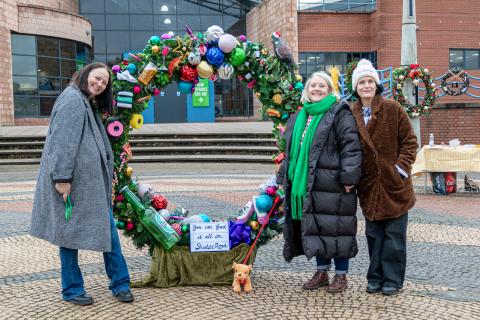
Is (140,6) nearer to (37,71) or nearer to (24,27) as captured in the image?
(24,27)

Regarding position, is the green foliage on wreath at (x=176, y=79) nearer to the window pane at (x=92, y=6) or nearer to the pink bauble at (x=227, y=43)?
the pink bauble at (x=227, y=43)

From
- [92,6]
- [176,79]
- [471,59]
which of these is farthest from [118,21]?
[176,79]

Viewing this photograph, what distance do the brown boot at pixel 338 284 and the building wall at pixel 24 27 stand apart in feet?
73.3

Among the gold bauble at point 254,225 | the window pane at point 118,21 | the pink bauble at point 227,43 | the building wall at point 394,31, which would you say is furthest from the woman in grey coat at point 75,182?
the window pane at point 118,21

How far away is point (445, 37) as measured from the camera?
1098 inches

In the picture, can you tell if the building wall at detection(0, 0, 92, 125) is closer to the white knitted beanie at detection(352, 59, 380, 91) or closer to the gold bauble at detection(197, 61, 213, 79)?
the gold bauble at detection(197, 61, 213, 79)

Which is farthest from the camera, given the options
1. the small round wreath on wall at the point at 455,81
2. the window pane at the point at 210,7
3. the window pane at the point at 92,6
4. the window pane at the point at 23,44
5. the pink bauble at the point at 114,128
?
the window pane at the point at 210,7

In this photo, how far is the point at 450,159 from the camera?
10.6 m

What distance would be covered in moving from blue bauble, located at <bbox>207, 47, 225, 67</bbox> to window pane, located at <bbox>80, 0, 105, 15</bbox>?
94.3 feet

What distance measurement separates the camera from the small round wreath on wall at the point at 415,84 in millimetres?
13805

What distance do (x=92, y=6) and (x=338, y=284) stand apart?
30433 millimetres

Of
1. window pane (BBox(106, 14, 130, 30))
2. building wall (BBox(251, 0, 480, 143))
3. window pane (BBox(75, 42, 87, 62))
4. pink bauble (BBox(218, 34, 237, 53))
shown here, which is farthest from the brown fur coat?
window pane (BBox(106, 14, 130, 30))

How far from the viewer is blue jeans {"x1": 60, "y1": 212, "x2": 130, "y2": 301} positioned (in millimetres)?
4391

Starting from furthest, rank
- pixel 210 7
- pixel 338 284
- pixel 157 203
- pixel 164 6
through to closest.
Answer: pixel 210 7 → pixel 164 6 → pixel 157 203 → pixel 338 284
